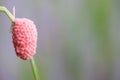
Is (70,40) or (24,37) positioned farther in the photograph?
(70,40)

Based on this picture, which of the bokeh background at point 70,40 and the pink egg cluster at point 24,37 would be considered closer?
the pink egg cluster at point 24,37

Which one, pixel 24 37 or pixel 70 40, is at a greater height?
pixel 24 37

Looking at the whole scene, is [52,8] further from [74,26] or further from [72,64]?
[72,64]

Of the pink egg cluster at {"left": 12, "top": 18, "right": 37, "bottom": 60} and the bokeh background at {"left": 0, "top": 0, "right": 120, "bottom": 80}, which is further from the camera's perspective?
the bokeh background at {"left": 0, "top": 0, "right": 120, "bottom": 80}

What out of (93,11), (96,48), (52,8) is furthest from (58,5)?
(96,48)
